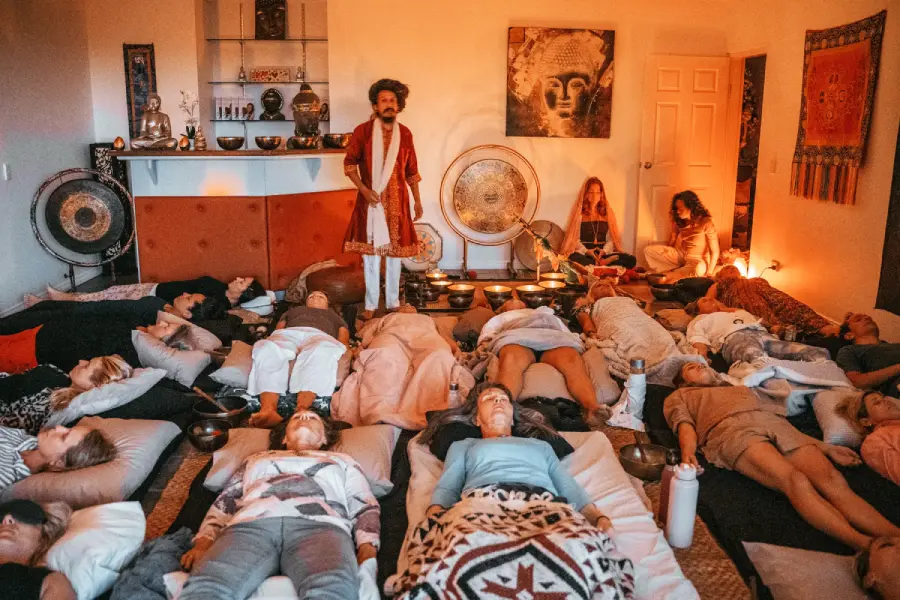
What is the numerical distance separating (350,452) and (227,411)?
811 mm

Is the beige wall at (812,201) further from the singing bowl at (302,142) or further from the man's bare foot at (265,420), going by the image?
the man's bare foot at (265,420)

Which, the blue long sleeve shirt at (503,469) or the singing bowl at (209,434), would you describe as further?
the singing bowl at (209,434)

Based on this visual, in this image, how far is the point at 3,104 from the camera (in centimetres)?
572

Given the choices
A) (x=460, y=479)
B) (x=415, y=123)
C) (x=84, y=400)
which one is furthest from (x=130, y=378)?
(x=415, y=123)

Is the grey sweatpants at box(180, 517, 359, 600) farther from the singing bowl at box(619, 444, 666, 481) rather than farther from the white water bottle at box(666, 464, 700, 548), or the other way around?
the singing bowl at box(619, 444, 666, 481)

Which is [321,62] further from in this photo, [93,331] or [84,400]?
[84,400]

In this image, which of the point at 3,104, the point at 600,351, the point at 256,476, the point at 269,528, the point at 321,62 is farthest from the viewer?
the point at 321,62

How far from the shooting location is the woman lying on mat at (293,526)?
7.30ft

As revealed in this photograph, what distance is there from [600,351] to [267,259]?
108 inches

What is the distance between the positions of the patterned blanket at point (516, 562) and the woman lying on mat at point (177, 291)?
3256 mm

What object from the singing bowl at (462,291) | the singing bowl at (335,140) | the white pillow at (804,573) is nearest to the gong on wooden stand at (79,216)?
the singing bowl at (335,140)

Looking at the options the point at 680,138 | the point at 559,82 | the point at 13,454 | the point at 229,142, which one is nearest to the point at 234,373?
the point at 13,454

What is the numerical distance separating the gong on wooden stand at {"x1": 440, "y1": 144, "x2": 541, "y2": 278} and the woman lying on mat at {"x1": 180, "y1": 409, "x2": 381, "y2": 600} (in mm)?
4761

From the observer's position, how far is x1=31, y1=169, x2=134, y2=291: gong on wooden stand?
627cm
